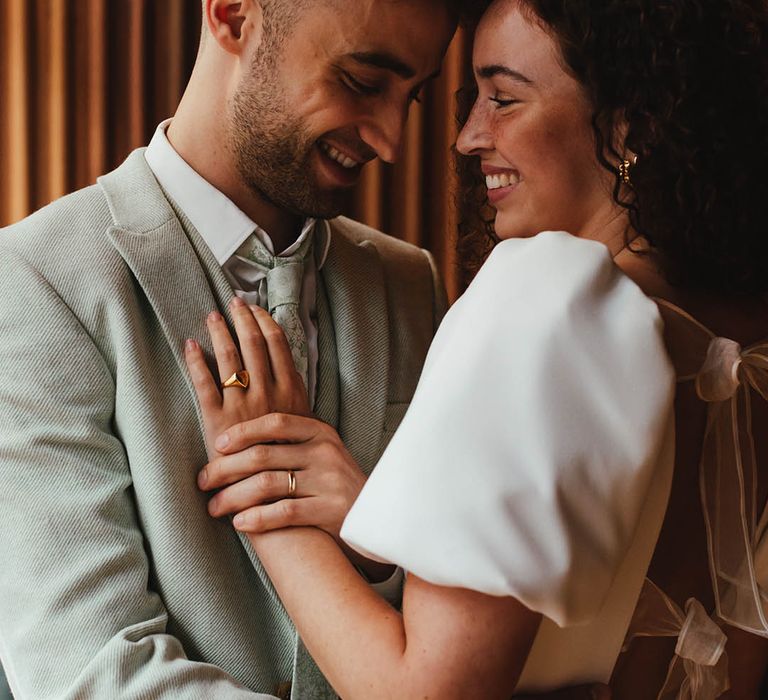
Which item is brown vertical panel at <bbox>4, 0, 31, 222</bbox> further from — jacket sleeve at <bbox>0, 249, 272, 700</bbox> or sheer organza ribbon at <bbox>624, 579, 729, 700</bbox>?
sheer organza ribbon at <bbox>624, 579, 729, 700</bbox>

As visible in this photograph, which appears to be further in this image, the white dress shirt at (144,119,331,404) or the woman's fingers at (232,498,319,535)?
the white dress shirt at (144,119,331,404)

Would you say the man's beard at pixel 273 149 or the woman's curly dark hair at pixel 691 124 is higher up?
the woman's curly dark hair at pixel 691 124

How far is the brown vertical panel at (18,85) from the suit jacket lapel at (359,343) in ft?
3.80

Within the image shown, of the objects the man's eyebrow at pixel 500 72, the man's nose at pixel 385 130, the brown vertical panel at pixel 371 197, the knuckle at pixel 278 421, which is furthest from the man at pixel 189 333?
the brown vertical panel at pixel 371 197

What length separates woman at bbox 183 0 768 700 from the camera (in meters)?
0.90

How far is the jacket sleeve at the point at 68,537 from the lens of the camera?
3.96 ft

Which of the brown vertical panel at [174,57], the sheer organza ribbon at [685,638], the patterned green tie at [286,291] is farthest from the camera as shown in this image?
the brown vertical panel at [174,57]

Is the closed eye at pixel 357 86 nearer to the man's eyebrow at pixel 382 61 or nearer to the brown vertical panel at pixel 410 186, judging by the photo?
the man's eyebrow at pixel 382 61

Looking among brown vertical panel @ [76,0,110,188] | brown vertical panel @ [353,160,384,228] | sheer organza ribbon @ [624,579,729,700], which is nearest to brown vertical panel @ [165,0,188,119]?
brown vertical panel @ [76,0,110,188]

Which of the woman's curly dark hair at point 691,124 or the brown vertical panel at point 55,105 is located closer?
the woman's curly dark hair at point 691,124

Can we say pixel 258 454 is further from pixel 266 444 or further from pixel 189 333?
pixel 189 333

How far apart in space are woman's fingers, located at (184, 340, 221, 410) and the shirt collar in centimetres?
17

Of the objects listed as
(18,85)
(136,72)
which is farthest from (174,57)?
(18,85)

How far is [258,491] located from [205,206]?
1.48ft
